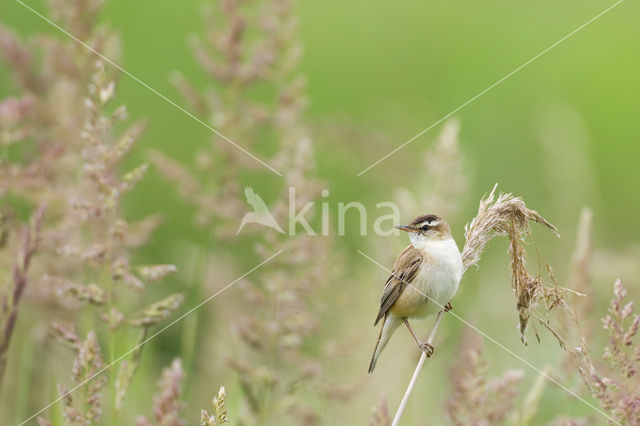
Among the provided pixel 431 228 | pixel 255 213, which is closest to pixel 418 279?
pixel 431 228

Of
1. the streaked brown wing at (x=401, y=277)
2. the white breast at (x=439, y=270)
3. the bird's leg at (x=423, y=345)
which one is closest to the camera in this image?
the bird's leg at (x=423, y=345)

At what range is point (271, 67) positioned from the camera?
12.4 ft

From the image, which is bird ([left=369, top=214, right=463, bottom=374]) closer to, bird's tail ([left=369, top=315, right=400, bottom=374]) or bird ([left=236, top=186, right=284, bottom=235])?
bird's tail ([left=369, top=315, right=400, bottom=374])

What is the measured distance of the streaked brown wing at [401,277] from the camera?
3271mm

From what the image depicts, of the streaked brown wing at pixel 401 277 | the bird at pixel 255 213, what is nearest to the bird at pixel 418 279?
the streaked brown wing at pixel 401 277

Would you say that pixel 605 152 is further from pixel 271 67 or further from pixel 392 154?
pixel 271 67

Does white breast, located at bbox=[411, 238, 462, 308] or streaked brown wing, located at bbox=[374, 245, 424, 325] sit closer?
white breast, located at bbox=[411, 238, 462, 308]

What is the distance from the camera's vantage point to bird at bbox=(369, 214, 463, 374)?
3111 millimetres

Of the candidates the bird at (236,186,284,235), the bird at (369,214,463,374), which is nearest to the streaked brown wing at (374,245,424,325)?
the bird at (369,214,463,374)

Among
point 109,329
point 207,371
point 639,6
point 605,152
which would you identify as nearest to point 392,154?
point 207,371

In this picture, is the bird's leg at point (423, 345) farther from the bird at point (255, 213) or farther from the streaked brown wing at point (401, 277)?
the bird at point (255, 213)

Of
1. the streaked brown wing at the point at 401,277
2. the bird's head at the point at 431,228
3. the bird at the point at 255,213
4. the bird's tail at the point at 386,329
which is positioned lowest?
the bird's tail at the point at 386,329

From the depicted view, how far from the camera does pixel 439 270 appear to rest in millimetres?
3105

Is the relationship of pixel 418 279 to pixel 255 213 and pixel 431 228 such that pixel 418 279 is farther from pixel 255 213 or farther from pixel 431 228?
pixel 255 213
